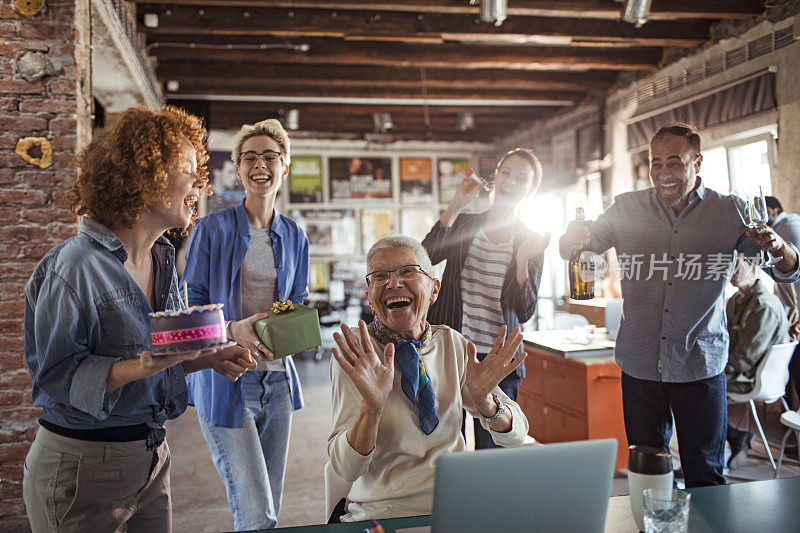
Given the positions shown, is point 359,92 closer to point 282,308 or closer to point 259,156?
point 259,156

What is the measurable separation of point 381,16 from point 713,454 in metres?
5.04

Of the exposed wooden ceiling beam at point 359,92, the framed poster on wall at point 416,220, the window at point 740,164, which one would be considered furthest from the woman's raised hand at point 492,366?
the framed poster on wall at point 416,220

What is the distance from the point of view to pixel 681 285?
237 centimetres

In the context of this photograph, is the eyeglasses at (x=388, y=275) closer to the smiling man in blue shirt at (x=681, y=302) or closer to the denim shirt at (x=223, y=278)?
the denim shirt at (x=223, y=278)

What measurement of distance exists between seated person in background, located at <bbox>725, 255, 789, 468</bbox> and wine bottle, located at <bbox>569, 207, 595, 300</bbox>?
197cm

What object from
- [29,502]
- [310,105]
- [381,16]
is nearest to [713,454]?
[29,502]

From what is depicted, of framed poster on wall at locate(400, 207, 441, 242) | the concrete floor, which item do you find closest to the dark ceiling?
framed poster on wall at locate(400, 207, 441, 242)

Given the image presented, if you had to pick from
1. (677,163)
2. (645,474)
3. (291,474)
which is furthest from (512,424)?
(291,474)

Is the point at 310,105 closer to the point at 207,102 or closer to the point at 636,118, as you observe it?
the point at 207,102

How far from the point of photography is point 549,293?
10047 millimetres

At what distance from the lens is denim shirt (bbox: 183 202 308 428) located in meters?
2.07

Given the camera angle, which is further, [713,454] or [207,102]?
[207,102]

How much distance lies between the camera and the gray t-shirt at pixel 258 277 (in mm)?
2227

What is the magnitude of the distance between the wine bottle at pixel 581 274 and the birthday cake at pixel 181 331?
165cm
